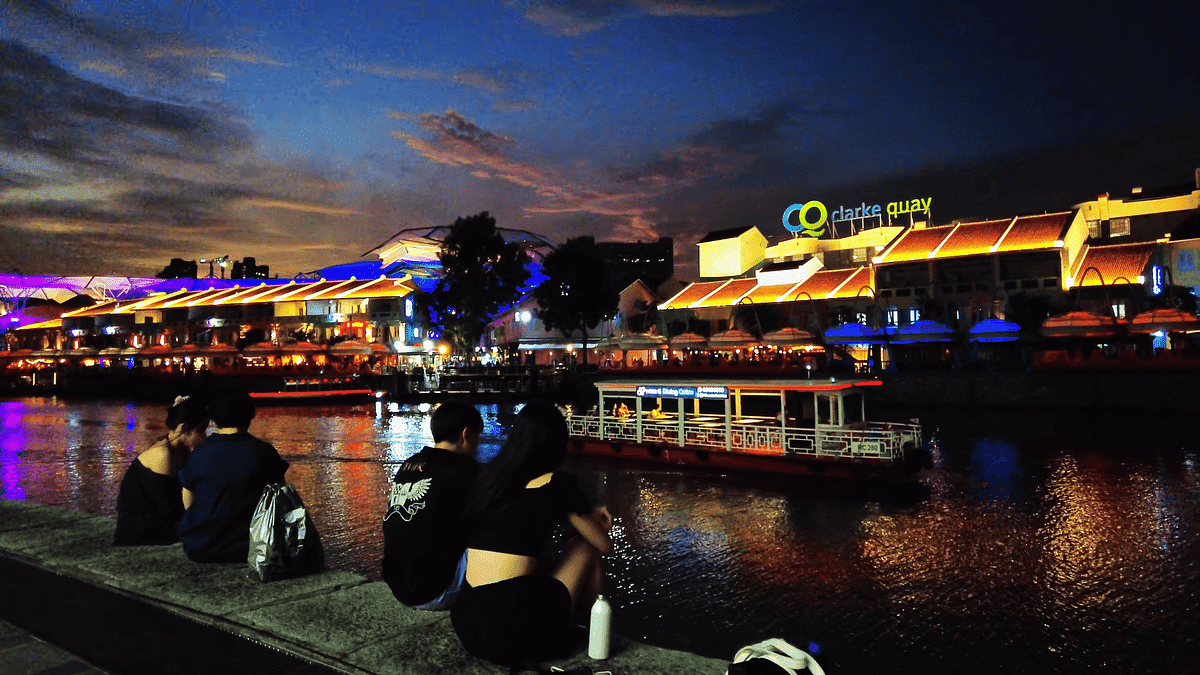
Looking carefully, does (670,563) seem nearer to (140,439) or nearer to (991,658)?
(991,658)

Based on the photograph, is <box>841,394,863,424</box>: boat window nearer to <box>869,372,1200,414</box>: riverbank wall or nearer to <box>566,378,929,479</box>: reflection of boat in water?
<box>566,378,929,479</box>: reflection of boat in water

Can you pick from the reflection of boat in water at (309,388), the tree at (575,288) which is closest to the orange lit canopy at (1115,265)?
the tree at (575,288)

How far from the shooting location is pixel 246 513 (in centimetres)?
650

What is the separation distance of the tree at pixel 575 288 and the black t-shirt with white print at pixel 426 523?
53.6 metres

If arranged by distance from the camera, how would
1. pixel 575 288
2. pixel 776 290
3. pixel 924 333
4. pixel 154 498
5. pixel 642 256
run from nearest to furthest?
pixel 154 498
pixel 924 333
pixel 575 288
pixel 776 290
pixel 642 256

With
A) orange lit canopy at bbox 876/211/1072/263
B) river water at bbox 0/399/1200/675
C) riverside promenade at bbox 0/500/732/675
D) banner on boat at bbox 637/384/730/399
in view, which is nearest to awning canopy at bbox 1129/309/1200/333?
orange lit canopy at bbox 876/211/1072/263

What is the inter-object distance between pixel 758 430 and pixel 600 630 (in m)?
16.5

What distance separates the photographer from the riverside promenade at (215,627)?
15.1ft

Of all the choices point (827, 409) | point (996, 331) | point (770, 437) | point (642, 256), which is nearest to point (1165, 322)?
point (996, 331)

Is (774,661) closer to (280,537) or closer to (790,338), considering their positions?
(280,537)

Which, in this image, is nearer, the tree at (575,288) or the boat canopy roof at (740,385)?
the boat canopy roof at (740,385)

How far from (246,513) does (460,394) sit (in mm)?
44607

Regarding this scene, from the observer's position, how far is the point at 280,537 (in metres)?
6.14

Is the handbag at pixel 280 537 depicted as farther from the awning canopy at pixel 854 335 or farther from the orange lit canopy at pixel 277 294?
the orange lit canopy at pixel 277 294
